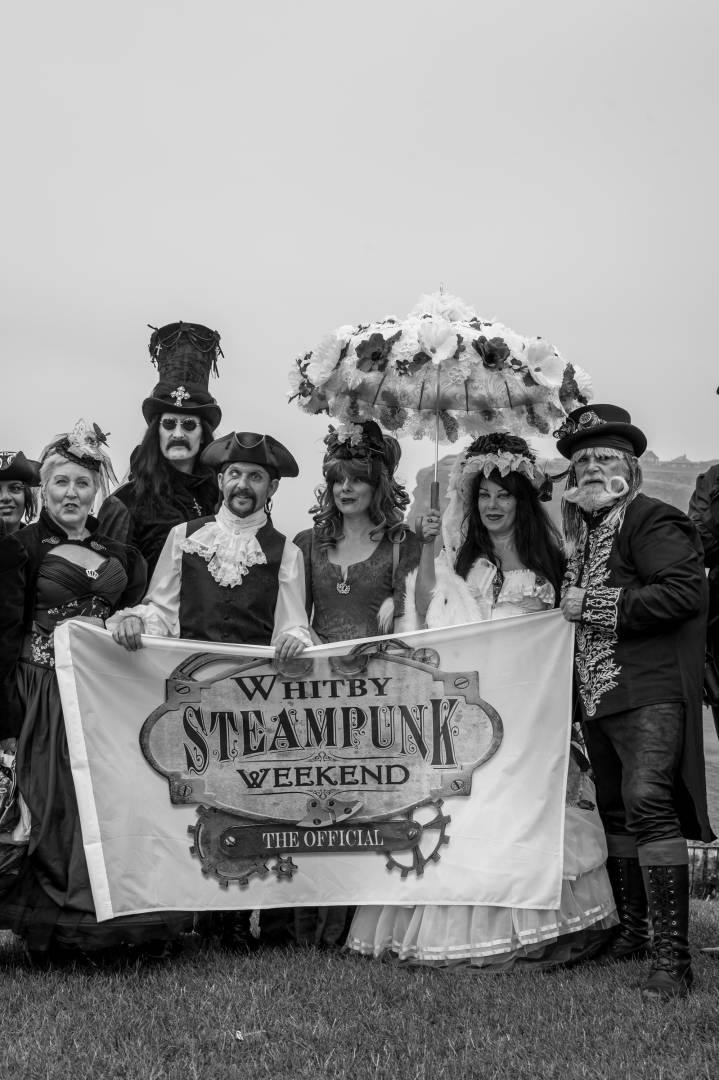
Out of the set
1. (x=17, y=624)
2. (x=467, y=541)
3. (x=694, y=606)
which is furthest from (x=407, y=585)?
(x=17, y=624)

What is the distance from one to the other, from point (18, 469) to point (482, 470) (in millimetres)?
2405

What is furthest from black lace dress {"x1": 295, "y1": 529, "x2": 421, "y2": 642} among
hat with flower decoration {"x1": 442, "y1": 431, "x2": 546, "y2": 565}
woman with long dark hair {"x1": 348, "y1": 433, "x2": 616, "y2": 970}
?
hat with flower decoration {"x1": 442, "y1": 431, "x2": 546, "y2": 565}

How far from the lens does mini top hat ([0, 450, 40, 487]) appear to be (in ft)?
17.7

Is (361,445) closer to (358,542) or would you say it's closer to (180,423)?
(358,542)

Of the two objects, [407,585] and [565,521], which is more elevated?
[565,521]

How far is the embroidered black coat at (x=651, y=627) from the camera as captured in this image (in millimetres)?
4387

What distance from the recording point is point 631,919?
470 centimetres

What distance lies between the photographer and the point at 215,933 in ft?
16.8

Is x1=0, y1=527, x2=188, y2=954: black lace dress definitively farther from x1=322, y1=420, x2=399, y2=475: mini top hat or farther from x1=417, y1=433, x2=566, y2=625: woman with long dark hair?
x1=417, y1=433, x2=566, y2=625: woman with long dark hair

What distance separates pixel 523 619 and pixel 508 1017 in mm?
1724

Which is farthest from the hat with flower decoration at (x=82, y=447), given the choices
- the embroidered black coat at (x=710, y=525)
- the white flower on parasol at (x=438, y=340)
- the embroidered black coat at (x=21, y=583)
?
the embroidered black coat at (x=710, y=525)

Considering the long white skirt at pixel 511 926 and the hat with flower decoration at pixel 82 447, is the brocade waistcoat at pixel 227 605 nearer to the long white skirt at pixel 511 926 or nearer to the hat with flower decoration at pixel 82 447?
the hat with flower decoration at pixel 82 447

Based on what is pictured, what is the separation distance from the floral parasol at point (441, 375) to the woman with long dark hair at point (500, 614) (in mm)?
219

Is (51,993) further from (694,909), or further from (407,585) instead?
(694,909)
